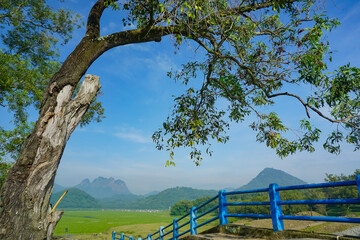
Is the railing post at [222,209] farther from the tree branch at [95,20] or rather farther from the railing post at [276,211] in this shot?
the tree branch at [95,20]

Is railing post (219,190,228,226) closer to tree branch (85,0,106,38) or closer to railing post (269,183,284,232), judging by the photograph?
→ railing post (269,183,284,232)

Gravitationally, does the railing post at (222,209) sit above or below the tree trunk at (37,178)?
below

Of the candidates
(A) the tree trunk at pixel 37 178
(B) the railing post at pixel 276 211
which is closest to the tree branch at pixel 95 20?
(A) the tree trunk at pixel 37 178

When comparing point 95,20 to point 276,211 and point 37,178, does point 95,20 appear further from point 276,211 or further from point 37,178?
point 276,211

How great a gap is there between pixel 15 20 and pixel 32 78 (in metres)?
2.81

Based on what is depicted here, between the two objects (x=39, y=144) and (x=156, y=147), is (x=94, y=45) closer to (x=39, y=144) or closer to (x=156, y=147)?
(x=39, y=144)

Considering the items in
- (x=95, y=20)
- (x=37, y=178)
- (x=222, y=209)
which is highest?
(x=95, y=20)

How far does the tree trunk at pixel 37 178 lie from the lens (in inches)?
137

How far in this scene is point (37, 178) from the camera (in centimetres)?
374

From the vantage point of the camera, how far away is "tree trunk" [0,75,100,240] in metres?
3.47

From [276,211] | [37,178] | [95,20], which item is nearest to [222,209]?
[276,211]

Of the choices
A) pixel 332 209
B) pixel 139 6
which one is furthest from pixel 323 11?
pixel 332 209

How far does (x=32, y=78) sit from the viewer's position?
39.4 feet

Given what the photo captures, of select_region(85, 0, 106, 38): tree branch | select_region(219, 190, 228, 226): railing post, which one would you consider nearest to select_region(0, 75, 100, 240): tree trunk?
select_region(85, 0, 106, 38): tree branch
